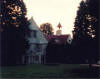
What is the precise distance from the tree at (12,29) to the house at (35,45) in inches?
429

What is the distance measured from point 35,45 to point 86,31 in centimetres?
2664

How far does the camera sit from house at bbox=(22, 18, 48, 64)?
220 feet

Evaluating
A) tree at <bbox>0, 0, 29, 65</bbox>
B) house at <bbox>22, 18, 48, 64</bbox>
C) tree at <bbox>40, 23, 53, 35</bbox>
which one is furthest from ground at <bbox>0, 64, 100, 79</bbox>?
tree at <bbox>40, 23, 53, 35</bbox>

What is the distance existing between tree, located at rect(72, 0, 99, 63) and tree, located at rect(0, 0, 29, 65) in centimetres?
1231

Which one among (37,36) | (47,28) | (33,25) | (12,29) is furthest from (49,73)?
(47,28)

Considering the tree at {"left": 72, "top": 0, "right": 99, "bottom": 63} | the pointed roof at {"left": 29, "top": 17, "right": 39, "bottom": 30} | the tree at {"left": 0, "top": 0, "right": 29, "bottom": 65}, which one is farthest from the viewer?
the pointed roof at {"left": 29, "top": 17, "right": 39, "bottom": 30}

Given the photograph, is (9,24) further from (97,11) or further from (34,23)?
(97,11)

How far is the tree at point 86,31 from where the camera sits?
120 feet

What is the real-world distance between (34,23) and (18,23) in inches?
513

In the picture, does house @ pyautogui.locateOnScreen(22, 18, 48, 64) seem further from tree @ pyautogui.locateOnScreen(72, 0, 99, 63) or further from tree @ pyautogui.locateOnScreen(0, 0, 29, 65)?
tree @ pyautogui.locateOnScreen(72, 0, 99, 63)

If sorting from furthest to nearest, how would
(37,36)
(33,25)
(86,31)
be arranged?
(37,36) < (33,25) < (86,31)

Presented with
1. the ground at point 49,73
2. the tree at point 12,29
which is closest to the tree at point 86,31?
the ground at point 49,73

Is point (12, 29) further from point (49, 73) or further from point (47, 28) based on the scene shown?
point (47, 28)

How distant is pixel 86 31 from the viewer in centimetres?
4453
